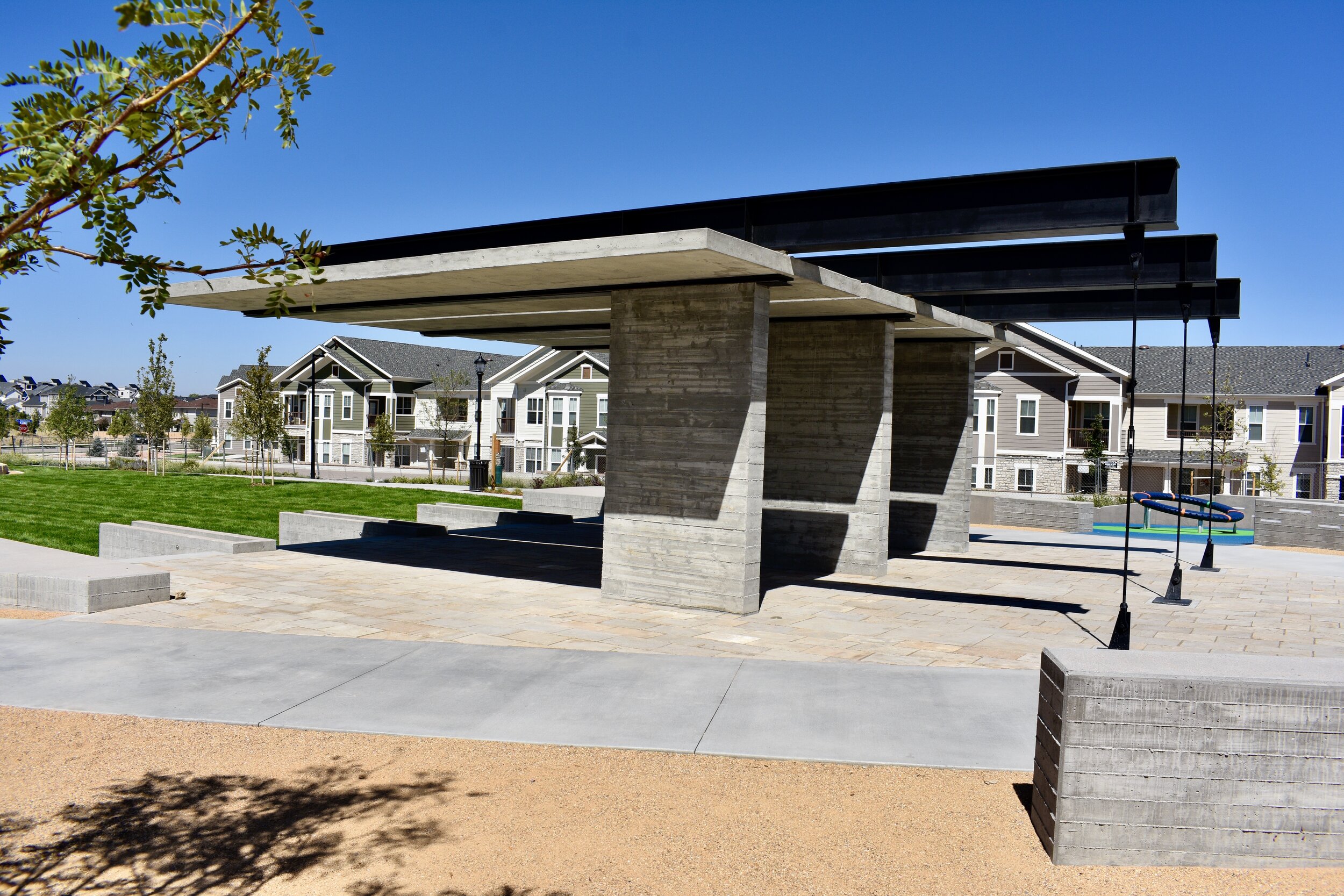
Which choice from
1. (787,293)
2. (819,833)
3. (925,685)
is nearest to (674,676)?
(925,685)

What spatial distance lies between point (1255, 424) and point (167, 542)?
48.5 m

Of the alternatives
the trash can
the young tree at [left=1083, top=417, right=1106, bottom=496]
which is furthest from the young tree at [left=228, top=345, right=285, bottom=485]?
the young tree at [left=1083, top=417, right=1106, bottom=496]

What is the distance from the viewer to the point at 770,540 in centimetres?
A: 1769

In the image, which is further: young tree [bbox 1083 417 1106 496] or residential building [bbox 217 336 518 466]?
residential building [bbox 217 336 518 466]

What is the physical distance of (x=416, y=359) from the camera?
7288cm

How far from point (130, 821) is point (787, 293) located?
1005 cm

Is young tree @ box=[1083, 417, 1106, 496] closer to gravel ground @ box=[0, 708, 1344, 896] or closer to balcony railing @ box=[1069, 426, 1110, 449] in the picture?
balcony railing @ box=[1069, 426, 1110, 449]

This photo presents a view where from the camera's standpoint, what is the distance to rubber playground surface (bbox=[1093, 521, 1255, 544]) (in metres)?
27.8

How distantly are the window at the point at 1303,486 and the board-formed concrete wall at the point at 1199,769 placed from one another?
47.8m

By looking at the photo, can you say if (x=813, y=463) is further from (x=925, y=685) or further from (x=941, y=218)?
(x=925, y=685)

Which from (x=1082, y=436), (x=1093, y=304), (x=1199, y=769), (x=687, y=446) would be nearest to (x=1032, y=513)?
(x=1093, y=304)

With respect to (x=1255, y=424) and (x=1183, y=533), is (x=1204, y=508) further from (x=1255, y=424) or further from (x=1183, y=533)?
(x=1255, y=424)

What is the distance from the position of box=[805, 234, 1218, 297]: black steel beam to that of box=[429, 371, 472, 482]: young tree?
48705 mm

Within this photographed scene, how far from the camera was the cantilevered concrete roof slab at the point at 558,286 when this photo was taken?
10.7 meters
